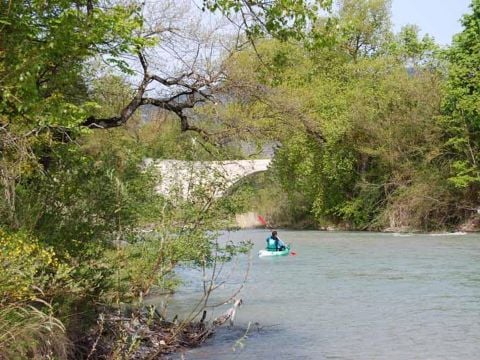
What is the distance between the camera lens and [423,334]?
1120 centimetres

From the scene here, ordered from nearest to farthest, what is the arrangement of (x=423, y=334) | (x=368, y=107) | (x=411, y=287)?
→ (x=423, y=334) → (x=411, y=287) → (x=368, y=107)

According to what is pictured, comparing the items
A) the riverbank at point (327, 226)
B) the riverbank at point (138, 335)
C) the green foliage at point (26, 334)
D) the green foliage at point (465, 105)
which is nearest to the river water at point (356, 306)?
the riverbank at point (138, 335)

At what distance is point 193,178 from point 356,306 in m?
5.44

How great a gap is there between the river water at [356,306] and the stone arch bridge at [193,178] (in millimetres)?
1328

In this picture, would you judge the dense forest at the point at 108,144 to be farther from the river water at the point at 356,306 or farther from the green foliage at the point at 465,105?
the green foliage at the point at 465,105

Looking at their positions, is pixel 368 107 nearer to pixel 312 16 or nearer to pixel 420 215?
pixel 420 215

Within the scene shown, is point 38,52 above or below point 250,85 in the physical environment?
below

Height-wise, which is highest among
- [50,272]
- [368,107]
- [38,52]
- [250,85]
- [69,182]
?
[368,107]

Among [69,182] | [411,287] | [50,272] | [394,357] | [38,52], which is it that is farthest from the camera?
[411,287]

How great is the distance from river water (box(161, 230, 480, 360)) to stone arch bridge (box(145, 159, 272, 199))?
1328mm

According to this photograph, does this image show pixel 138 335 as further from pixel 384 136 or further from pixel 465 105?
pixel 384 136

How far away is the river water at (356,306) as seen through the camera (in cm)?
1015

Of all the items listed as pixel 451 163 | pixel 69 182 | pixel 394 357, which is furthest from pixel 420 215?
pixel 69 182

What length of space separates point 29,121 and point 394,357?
18.9 ft
